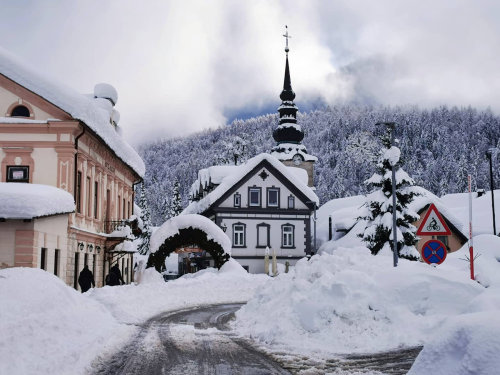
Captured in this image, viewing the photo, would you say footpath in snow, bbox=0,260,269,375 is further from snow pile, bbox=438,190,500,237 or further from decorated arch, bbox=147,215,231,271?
snow pile, bbox=438,190,500,237

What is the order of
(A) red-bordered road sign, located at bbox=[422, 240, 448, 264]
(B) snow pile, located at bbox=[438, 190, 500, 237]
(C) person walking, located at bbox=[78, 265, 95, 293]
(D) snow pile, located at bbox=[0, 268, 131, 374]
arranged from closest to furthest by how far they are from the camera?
(D) snow pile, located at bbox=[0, 268, 131, 374]
(A) red-bordered road sign, located at bbox=[422, 240, 448, 264]
(C) person walking, located at bbox=[78, 265, 95, 293]
(B) snow pile, located at bbox=[438, 190, 500, 237]

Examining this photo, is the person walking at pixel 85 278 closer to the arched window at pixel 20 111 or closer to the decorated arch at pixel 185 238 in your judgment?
the arched window at pixel 20 111

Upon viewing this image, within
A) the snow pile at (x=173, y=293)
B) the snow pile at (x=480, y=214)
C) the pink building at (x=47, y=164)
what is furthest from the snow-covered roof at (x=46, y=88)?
the snow pile at (x=480, y=214)

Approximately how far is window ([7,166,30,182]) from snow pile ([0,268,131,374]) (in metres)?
12.8

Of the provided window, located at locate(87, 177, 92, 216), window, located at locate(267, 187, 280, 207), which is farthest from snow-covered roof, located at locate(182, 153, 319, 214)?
window, located at locate(87, 177, 92, 216)

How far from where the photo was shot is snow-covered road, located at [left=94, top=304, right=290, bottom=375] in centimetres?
943

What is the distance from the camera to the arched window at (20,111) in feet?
88.1

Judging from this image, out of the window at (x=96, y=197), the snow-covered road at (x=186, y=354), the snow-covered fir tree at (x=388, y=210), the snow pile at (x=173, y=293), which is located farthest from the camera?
the snow-covered fir tree at (x=388, y=210)

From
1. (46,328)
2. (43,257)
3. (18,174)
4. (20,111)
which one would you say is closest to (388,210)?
(43,257)

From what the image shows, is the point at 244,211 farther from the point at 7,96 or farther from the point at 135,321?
the point at 135,321

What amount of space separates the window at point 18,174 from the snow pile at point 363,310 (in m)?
14.5

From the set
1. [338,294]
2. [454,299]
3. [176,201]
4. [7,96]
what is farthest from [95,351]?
[176,201]

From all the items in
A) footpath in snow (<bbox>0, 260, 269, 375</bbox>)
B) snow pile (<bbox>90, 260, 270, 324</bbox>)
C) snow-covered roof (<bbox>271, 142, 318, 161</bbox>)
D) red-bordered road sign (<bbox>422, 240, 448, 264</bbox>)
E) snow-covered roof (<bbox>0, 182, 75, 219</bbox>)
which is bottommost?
snow pile (<bbox>90, 260, 270, 324</bbox>)

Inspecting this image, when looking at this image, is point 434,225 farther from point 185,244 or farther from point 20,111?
point 185,244
